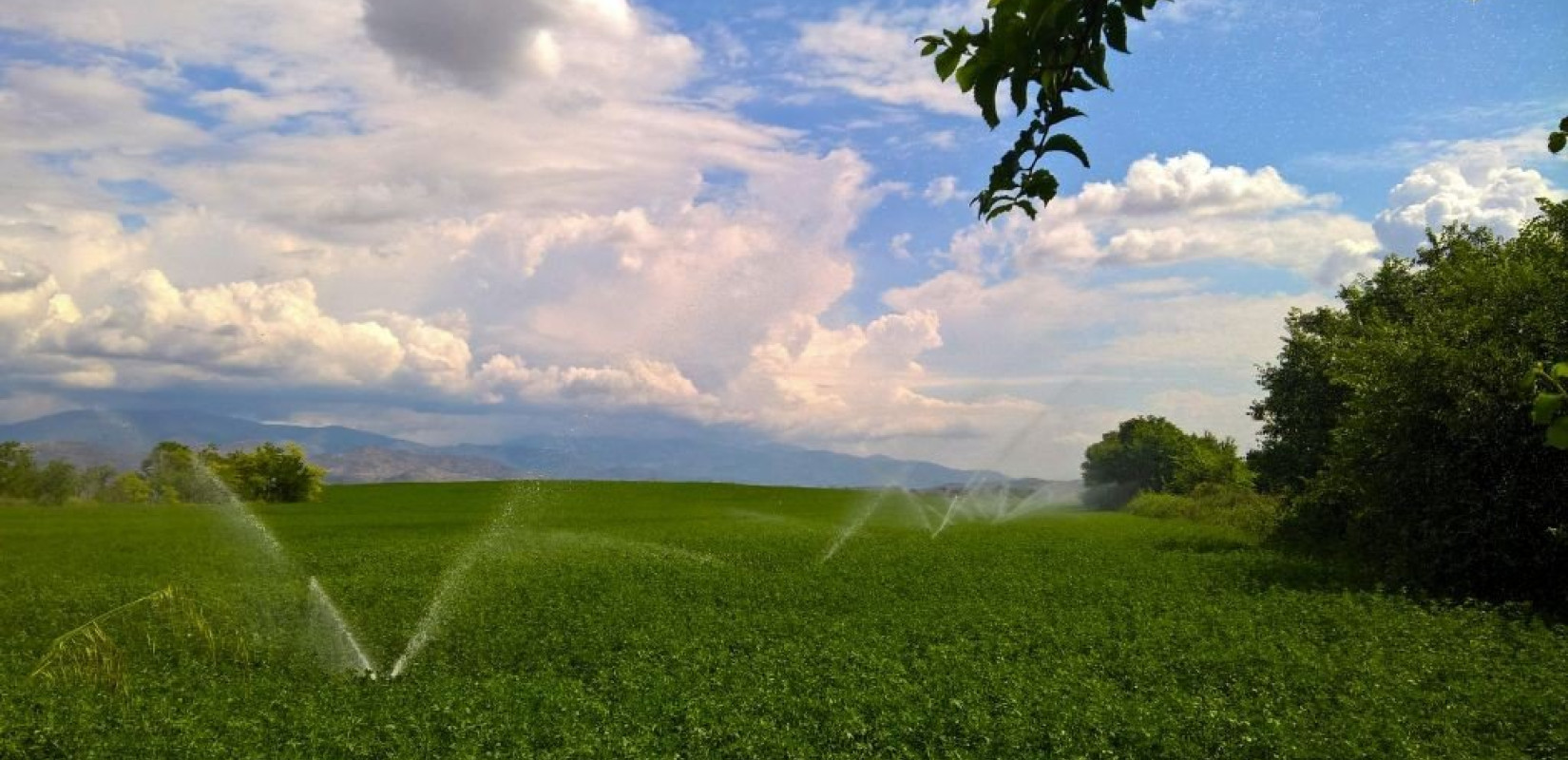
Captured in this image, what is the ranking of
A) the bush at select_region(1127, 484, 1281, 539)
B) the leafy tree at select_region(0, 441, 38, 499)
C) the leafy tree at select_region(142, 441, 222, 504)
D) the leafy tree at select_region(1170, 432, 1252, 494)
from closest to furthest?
the bush at select_region(1127, 484, 1281, 539), the leafy tree at select_region(1170, 432, 1252, 494), the leafy tree at select_region(0, 441, 38, 499), the leafy tree at select_region(142, 441, 222, 504)

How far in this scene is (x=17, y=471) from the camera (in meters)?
86.3

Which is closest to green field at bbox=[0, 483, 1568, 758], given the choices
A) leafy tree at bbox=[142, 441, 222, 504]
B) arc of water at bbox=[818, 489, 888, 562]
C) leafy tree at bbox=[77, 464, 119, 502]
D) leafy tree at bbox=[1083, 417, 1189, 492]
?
arc of water at bbox=[818, 489, 888, 562]

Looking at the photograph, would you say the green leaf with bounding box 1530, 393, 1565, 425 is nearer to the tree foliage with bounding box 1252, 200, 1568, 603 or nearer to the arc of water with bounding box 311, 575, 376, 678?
the arc of water with bounding box 311, 575, 376, 678

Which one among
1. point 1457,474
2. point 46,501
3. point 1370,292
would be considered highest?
point 1370,292

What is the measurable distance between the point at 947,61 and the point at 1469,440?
2579 centimetres

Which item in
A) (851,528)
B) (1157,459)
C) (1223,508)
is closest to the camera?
(851,528)

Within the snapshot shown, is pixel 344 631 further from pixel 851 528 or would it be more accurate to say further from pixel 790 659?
pixel 851 528

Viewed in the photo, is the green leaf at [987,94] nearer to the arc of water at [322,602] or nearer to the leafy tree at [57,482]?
the arc of water at [322,602]

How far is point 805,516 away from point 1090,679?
5037cm

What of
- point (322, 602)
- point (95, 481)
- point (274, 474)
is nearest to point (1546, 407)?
point (322, 602)

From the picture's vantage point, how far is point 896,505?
7569 centimetres

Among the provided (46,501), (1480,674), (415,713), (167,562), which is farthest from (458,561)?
(46,501)

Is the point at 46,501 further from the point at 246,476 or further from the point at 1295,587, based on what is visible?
the point at 1295,587

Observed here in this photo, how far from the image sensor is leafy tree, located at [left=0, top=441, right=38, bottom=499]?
3366 inches
